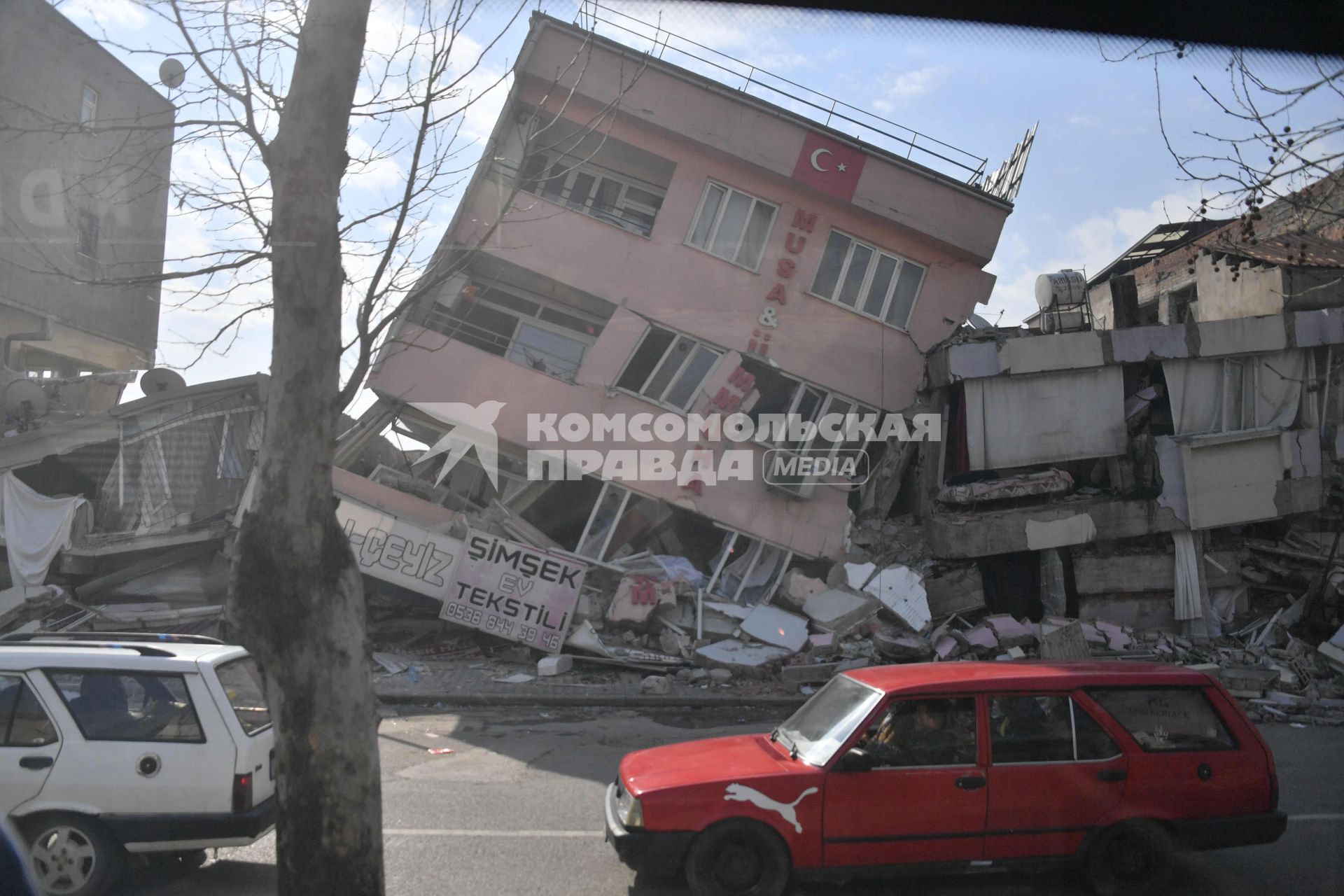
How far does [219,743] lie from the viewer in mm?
5227

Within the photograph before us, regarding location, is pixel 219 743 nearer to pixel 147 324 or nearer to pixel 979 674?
pixel 979 674

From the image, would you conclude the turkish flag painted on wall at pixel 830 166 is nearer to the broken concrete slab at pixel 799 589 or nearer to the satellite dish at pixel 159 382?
the broken concrete slab at pixel 799 589

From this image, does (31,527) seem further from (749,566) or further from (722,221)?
(722,221)

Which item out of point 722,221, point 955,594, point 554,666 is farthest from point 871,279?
point 554,666

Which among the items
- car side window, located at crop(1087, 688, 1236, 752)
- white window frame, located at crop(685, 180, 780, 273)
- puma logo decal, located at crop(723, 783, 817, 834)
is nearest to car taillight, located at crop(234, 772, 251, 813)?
puma logo decal, located at crop(723, 783, 817, 834)

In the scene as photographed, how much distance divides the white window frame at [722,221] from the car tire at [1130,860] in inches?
519

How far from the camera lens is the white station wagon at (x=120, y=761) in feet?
16.5

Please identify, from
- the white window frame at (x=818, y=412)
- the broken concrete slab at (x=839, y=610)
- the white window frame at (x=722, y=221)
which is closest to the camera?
the broken concrete slab at (x=839, y=610)

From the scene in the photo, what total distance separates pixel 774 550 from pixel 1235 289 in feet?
37.2

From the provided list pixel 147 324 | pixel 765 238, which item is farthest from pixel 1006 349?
pixel 147 324

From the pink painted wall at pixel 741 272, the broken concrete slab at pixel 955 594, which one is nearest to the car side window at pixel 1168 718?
the broken concrete slab at pixel 955 594

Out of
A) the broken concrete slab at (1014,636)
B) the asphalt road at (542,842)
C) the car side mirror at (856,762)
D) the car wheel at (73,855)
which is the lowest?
the car wheel at (73,855)

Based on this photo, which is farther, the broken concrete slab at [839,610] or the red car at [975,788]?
the broken concrete slab at [839,610]

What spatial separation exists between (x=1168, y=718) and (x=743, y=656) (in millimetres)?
8956
